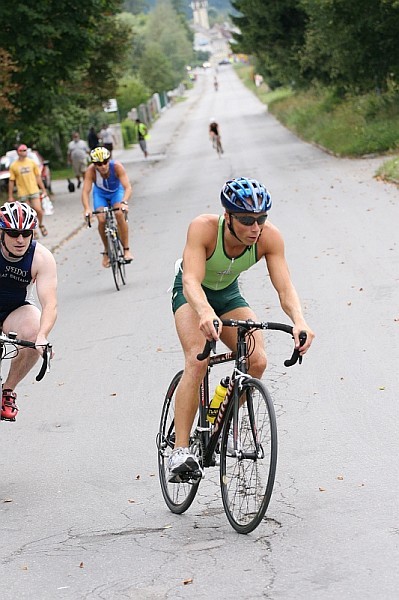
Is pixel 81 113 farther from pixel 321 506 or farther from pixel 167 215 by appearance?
pixel 321 506

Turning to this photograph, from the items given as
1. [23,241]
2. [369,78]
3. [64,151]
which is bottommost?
[64,151]

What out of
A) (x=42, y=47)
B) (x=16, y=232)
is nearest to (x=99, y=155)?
(x=16, y=232)

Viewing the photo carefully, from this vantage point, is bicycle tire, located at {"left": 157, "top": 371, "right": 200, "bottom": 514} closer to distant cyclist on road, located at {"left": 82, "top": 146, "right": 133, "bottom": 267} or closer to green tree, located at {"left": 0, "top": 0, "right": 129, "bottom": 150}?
distant cyclist on road, located at {"left": 82, "top": 146, "right": 133, "bottom": 267}

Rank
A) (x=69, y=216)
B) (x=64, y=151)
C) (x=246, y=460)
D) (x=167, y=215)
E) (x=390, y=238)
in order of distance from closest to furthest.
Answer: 1. (x=246, y=460)
2. (x=390, y=238)
3. (x=167, y=215)
4. (x=69, y=216)
5. (x=64, y=151)

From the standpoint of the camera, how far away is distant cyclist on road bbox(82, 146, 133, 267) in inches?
647

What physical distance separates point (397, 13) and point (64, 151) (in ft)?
79.8

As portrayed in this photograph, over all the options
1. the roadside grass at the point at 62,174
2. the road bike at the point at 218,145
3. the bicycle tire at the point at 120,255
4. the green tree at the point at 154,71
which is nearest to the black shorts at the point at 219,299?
Answer: the bicycle tire at the point at 120,255

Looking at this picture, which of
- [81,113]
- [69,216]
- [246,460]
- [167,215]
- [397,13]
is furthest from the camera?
[81,113]

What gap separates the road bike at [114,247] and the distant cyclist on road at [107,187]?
0.07 meters

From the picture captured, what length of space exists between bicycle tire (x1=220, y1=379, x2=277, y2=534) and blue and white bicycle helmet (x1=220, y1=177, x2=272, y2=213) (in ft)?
2.95

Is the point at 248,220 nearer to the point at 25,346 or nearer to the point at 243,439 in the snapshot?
the point at 243,439

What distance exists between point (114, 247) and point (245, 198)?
1061 cm

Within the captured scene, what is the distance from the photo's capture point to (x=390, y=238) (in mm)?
17547

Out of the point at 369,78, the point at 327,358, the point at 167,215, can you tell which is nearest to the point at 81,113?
the point at 369,78
